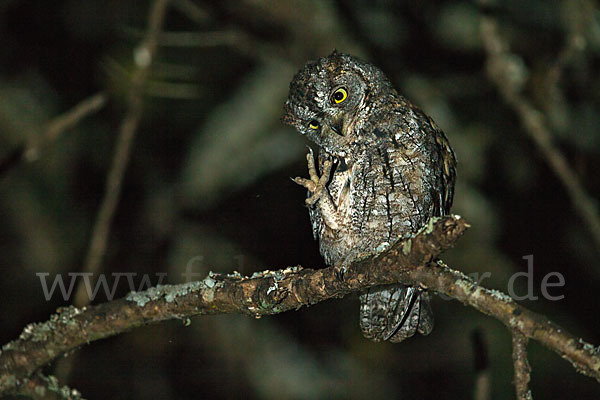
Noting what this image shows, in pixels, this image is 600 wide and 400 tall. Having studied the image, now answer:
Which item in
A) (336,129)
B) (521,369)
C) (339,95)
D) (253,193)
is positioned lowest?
(521,369)

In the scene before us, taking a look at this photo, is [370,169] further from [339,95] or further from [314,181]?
[339,95]

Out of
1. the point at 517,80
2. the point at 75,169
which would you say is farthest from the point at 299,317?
the point at 517,80

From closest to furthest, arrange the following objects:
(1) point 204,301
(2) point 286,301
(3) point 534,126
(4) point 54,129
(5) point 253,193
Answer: (2) point 286,301 < (1) point 204,301 < (4) point 54,129 < (3) point 534,126 < (5) point 253,193

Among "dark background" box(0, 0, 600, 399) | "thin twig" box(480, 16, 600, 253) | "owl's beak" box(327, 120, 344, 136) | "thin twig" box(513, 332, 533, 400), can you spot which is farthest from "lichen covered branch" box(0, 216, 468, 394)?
"dark background" box(0, 0, 600, 399)

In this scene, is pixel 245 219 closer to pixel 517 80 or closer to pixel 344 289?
pixel 517 80

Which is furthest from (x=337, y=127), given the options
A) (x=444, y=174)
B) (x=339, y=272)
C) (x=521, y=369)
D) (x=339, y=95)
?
(x=521, y=369)

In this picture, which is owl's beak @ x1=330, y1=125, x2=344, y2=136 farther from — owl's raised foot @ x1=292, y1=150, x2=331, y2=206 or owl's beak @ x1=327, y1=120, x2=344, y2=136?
owl's raised foot @ x1=292, y1=150, x2=331, y2=206
